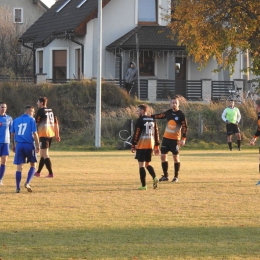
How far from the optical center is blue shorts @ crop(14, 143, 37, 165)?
1545 cm

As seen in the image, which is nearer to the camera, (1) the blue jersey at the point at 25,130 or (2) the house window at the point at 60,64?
(1) the blue jersey at the point at 25,130

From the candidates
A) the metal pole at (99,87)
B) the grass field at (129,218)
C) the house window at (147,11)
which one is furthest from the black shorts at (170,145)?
the house window at (147,11)

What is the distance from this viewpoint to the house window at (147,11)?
46.3m

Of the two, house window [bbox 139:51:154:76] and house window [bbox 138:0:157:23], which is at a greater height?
house window [bbox 138:0:157:23]

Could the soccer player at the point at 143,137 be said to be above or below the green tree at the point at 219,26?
below

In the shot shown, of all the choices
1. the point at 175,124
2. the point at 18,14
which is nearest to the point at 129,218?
the point at 175,124

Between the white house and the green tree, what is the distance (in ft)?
53.8

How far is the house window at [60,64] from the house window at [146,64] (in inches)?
213

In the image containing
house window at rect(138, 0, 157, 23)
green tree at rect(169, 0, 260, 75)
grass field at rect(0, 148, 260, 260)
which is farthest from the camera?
house window at rect(138, 0, 157, 23)

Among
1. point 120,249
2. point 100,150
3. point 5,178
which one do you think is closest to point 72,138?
point 100,150

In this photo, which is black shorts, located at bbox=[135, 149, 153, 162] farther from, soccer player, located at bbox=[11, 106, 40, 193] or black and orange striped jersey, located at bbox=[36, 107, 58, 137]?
black and orange striped jersey, located at bbox=[36, 107, 58, 137]

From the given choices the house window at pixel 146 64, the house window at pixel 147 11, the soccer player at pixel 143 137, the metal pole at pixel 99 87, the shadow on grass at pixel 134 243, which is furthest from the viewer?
the house window at pixel 147 11

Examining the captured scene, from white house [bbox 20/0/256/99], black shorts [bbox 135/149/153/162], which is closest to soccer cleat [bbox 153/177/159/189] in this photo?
black shorts [bbox 135/149/153/162]

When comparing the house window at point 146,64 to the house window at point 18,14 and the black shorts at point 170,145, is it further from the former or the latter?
the black shorts at point 170,145
